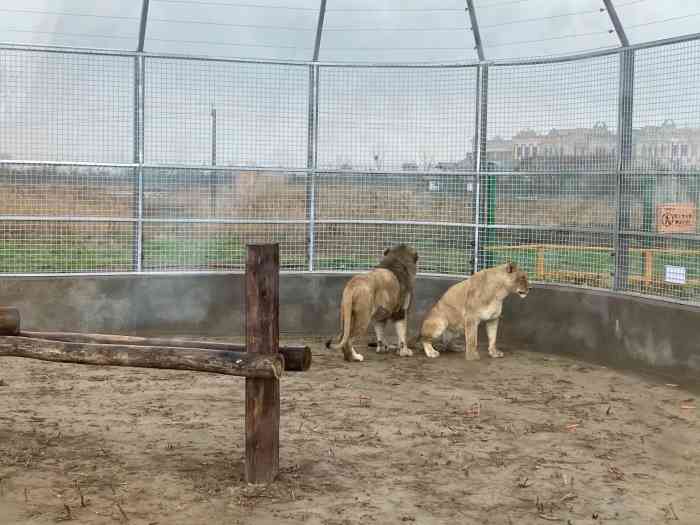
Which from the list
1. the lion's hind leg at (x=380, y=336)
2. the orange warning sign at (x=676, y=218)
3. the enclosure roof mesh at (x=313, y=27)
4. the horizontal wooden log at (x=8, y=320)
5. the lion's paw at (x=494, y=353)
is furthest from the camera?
the lion's hind leg at (x=380, y=336)

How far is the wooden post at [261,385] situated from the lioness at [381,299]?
418 centimetres

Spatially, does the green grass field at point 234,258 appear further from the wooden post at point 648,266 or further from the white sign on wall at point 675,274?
the white sign on wall at point 675,274

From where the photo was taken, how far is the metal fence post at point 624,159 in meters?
9.73

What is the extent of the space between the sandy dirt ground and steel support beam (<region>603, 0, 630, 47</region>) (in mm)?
3501

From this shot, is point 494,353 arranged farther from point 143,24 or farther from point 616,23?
point 143,24

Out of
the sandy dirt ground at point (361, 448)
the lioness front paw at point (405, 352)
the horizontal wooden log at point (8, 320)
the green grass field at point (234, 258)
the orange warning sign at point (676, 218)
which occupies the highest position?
the orange warning sign at point (676, 218)

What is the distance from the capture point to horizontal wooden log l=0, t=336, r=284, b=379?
18.7 feet

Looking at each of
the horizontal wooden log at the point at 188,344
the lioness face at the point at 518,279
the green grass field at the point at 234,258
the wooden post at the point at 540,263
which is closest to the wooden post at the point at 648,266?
the green grass field at the point at 234,258

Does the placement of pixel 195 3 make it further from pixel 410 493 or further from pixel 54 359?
pixel 410 493

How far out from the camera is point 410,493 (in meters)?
5.61

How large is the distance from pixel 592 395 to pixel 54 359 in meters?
4.86

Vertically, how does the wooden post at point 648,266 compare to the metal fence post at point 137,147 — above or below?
below

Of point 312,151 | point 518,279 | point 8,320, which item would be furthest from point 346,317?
point 8,320

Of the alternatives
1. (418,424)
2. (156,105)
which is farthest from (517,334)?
(156,105)
